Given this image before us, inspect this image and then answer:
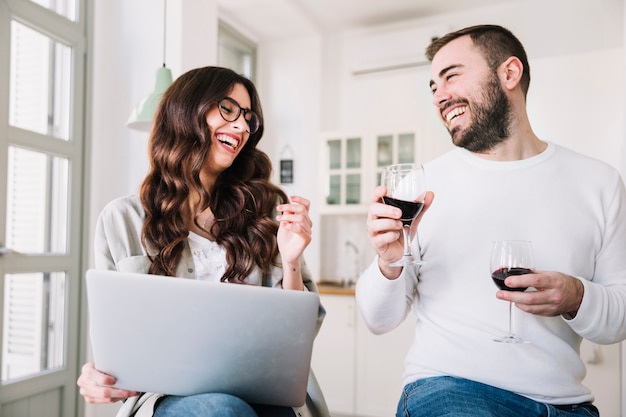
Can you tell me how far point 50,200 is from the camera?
2668 millimetres

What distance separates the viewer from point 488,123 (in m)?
1.54

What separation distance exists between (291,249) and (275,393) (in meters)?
0.43

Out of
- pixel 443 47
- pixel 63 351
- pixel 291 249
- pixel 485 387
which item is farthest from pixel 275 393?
pixel 63 351

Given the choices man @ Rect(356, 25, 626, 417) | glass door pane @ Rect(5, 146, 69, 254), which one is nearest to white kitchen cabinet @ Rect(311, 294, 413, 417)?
glass door pane @ Rect(5, 146, 69, 254)

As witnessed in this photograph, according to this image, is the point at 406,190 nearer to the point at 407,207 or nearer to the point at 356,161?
the point at 407,207

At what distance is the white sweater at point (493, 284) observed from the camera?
4.33 ft

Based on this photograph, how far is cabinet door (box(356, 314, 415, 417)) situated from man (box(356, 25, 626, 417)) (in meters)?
1.89

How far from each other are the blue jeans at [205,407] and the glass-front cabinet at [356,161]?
2840mm

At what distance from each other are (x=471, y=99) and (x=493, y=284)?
55 centimetres

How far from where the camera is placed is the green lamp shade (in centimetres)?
225

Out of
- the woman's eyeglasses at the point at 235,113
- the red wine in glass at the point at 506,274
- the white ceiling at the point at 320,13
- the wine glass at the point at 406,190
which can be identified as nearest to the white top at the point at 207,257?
the woman's eyeglasses at the point at 235,113

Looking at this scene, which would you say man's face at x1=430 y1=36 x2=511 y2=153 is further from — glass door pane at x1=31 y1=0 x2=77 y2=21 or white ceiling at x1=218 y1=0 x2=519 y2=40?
white ceiling at x1=218 y1=0 x2=519 y2=40

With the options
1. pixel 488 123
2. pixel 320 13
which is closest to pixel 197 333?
pixel 488 123

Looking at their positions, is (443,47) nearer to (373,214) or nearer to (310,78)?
(373,214)
